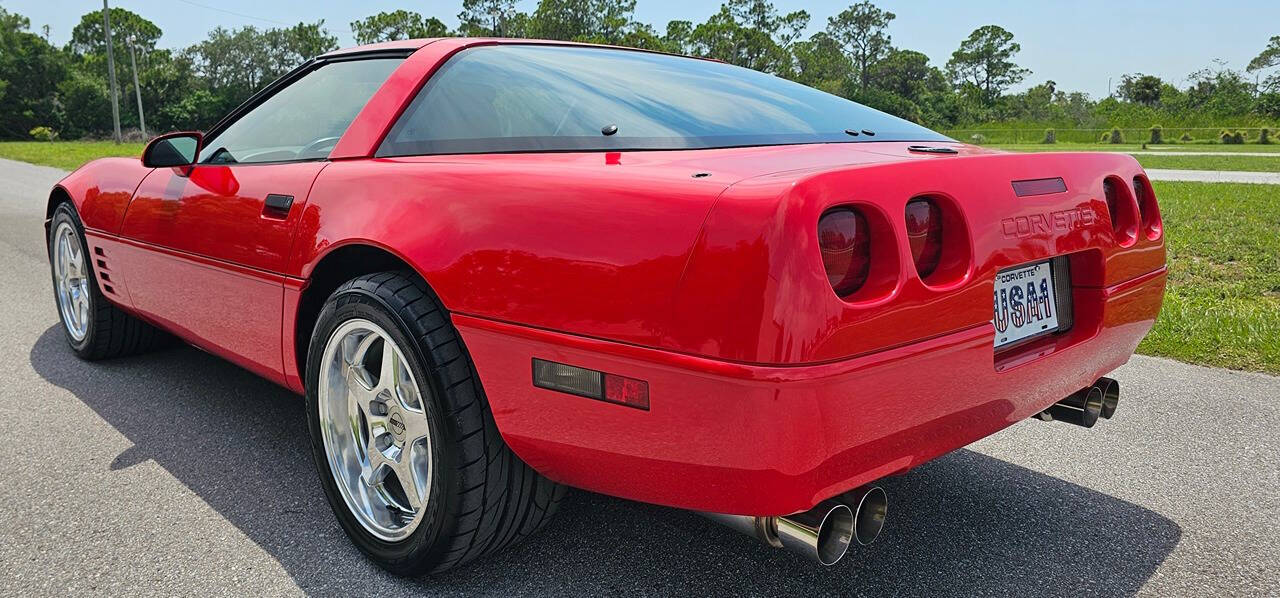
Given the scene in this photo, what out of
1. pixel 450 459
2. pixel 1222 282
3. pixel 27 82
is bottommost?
pixel 1222 282

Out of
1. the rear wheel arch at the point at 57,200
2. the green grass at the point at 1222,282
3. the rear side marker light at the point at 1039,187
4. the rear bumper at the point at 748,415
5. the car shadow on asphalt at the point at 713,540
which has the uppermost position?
the rear wheel arch at the point at 57,200

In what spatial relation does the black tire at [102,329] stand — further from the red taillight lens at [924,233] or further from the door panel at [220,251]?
the red taillight lens at [924,233]

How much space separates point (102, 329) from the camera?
389cm

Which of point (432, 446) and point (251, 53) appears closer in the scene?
point (432, 446)

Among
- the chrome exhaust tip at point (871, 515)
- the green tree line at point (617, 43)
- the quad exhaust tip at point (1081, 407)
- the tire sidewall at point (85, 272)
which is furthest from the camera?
the green tree line at point (617, 43)

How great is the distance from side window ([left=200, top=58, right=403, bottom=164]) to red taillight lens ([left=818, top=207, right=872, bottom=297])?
1.58 m

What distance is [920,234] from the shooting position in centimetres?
174

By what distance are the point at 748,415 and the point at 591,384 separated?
1.13ft

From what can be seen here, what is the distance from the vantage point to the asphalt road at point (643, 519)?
7.00ft

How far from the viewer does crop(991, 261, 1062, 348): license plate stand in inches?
75.5

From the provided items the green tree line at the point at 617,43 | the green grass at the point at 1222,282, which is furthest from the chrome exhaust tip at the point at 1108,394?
the green tree line at the point at 617,43

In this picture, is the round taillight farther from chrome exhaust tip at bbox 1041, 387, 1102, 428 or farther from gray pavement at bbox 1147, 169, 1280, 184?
gray pavement at bbox 1147, 169, 1280, 184

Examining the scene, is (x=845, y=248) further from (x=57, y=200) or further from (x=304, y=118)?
(x=57, y=200)

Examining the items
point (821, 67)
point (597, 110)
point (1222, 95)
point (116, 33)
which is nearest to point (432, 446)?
point (597, 110)
